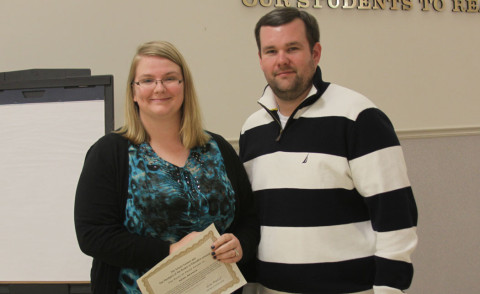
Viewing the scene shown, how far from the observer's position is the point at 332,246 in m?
1.26

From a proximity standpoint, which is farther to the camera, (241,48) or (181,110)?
(241,48)

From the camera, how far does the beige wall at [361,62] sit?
2.25 metres

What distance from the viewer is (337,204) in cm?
128

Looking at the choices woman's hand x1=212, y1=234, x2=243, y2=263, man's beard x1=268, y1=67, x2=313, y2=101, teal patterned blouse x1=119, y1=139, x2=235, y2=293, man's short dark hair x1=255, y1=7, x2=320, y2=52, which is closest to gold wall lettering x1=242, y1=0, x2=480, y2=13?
man's short dark hair x1=255, y1=7, x2=320, y2=52

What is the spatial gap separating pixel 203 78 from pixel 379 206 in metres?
1.48

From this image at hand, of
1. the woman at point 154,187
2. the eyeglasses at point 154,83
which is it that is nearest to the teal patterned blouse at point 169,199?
the woman at point 154,187

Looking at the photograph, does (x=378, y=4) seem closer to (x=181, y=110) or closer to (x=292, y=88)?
(x=292, y=88)

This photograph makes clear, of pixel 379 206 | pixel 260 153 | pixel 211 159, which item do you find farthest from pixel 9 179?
pixel 379 206

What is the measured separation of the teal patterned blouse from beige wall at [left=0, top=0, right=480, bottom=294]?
3.83ft

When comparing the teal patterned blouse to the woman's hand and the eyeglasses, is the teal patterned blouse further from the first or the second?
the eyeglasses

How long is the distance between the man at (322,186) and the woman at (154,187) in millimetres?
142

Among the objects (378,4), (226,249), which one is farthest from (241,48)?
(226,249)

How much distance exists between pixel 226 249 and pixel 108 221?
361 millimetres

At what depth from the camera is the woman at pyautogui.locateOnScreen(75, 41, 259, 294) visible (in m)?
1.14
